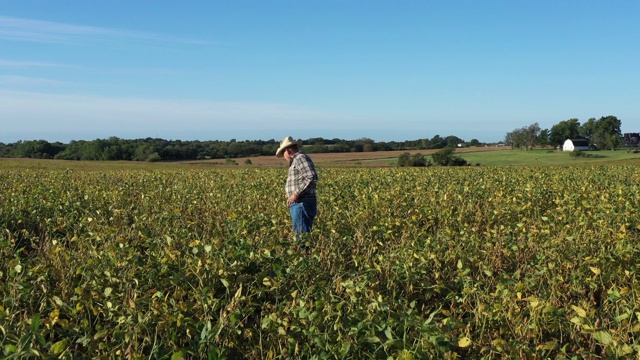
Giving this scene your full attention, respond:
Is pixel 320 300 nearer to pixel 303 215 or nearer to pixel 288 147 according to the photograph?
pixel 303 215

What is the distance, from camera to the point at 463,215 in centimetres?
985

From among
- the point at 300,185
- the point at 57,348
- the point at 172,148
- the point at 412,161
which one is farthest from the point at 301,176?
the point at 172,148

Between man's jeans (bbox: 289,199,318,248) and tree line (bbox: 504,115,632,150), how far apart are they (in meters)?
99.7

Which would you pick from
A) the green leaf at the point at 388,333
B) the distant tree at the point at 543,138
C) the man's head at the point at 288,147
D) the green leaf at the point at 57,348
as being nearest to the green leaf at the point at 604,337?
the green leaf at the point at 388,333

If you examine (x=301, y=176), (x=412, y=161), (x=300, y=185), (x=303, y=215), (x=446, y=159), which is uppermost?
(x=301, y=176)

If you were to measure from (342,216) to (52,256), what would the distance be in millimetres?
5579

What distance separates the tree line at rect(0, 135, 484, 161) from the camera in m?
76.5

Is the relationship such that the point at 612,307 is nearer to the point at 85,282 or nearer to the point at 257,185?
the point at 85,282

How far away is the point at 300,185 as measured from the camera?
747cm

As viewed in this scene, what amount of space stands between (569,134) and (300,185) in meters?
129

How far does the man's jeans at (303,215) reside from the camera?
24.9 feet

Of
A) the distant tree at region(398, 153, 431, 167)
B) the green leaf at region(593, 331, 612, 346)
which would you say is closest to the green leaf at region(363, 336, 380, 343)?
the green leaf at region(593, 331, 612, 346)

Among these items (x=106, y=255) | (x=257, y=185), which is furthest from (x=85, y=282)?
(x=257, y=185)

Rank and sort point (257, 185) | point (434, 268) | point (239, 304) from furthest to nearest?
point (257, 185), point (434, 268), point (239, 304)
